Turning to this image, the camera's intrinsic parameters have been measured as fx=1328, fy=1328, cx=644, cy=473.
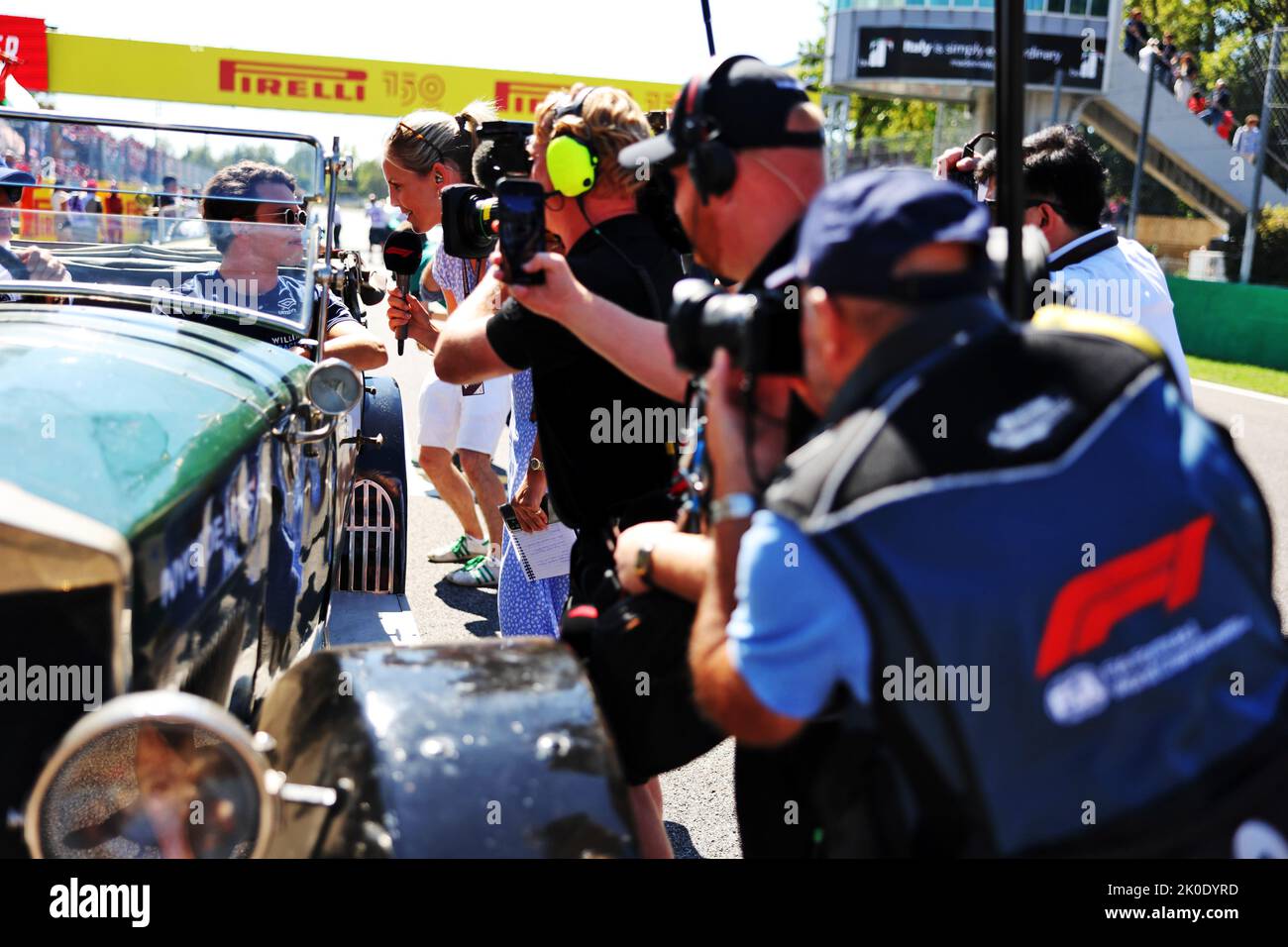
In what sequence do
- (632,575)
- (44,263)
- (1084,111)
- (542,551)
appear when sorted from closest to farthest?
1. (632,575)
2. (44,263)
3. (542,551)
4. (1084,111)

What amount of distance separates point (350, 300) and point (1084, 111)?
36.2 metres

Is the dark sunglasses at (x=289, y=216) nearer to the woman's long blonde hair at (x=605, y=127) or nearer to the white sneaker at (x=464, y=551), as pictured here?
the woman's long blonde hair at (x=605, y=127)

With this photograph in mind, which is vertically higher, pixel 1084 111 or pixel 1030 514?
pixel 1084 111

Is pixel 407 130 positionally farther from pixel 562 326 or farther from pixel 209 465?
pixel 209 465

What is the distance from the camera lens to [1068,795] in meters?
1.46

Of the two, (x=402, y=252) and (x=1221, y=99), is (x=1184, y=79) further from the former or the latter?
(x=402, y=252)

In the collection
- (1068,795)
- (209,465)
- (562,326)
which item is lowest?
(1068,795)

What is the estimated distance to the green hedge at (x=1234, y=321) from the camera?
17625mm

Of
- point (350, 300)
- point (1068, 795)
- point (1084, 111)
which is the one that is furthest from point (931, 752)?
point (1084, 111)

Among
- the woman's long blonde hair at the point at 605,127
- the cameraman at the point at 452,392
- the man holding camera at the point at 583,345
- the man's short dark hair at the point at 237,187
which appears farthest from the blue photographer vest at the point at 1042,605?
the cameraman at the point at 452,392

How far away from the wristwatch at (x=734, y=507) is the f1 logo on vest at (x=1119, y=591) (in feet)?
1.42

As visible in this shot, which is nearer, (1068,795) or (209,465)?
(1068,795)

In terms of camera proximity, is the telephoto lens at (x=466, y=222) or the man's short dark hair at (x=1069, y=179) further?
the man's short dark hair at (x=1069, y=179)

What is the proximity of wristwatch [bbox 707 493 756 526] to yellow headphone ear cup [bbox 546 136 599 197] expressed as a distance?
1.35 m
